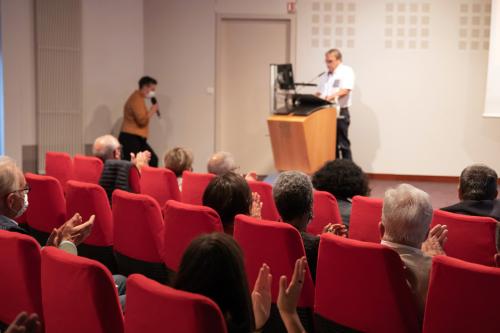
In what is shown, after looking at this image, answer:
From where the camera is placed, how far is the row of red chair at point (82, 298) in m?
1.83

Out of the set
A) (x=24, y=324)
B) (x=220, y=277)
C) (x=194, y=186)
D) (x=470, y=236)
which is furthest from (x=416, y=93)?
(x=24, y=324)

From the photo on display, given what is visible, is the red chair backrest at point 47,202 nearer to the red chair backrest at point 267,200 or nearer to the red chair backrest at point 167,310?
the red chair backrest at point 267,200

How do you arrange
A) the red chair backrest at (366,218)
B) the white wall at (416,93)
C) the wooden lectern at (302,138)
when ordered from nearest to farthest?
the red chair backrest at (366,218), the wooden lectern at (302,138), the white wall at (416,93)

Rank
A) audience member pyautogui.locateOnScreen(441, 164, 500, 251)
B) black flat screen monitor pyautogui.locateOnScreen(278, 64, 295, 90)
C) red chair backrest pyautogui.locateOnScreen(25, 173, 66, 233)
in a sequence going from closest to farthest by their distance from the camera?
audience member pyautogui.locateOnScreen(441, 164, 500, 251) < red chair backrest pyautogui.locateOnScreen(25, 173, 66, 233) < black flat screen monitor pyautogui.locateOnScreen(278, 64, 295, 90)

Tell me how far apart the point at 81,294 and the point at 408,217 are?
1.29 m

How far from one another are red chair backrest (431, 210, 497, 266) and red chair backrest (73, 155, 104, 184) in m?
2.98

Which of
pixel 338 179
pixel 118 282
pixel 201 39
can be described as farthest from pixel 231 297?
pixel 201 39

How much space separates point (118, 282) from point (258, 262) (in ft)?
2.28

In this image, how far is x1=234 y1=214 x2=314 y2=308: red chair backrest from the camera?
2.83 meters

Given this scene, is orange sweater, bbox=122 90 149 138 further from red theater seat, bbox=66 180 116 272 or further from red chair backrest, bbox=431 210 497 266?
red chair backrest, bbox=431 210 497 266

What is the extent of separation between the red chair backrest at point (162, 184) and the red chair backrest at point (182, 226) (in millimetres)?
1296

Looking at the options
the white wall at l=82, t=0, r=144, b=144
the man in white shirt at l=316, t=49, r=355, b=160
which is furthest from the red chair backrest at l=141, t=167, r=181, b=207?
the white wall at l=82, t=0, r=144, b=144

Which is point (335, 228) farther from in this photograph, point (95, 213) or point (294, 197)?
point (95, 213)

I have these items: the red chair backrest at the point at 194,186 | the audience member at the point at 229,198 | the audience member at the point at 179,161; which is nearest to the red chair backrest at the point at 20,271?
the audience member at the point at 229,198
